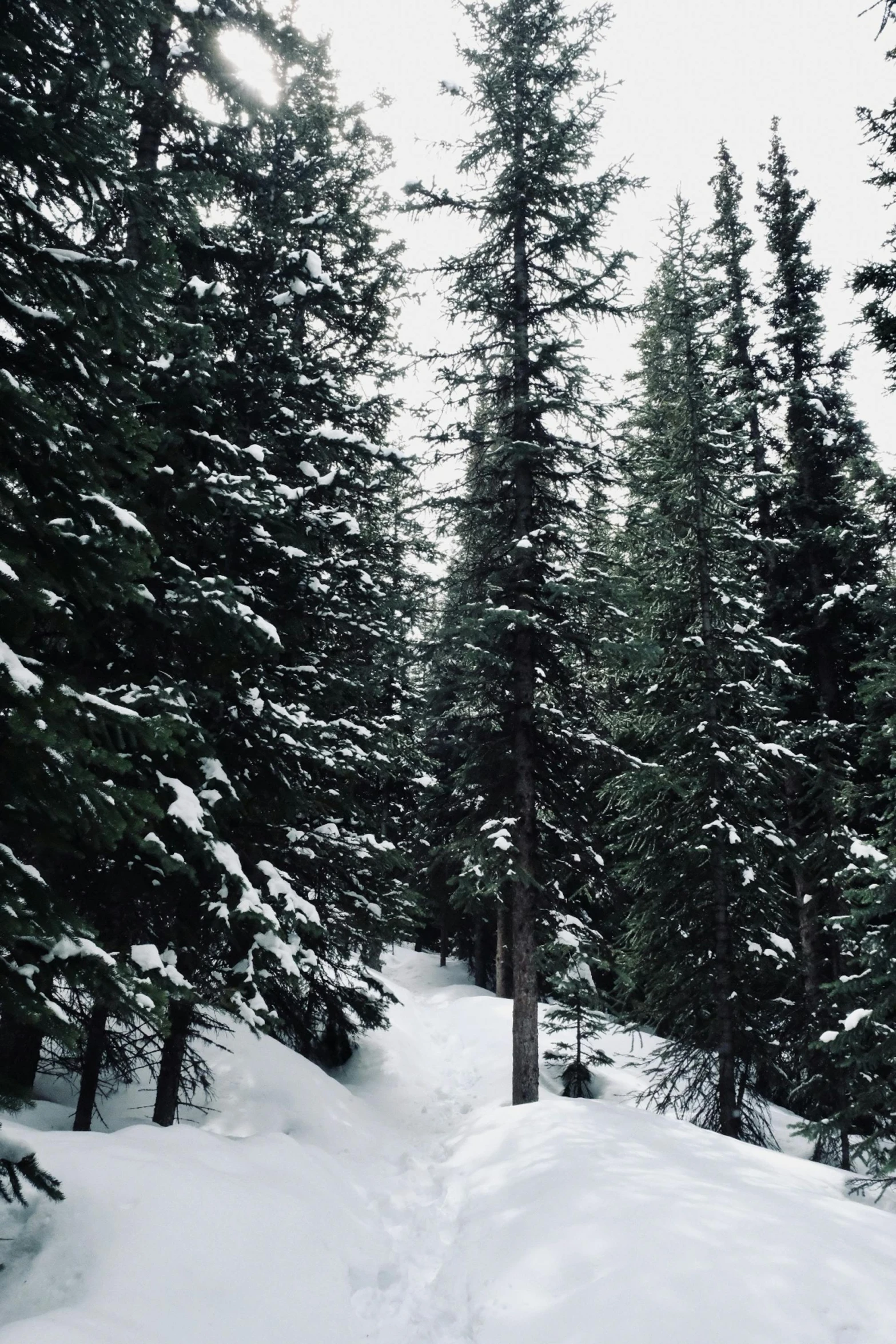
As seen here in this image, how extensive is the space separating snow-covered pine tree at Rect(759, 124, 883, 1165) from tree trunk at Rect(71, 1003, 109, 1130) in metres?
11.7

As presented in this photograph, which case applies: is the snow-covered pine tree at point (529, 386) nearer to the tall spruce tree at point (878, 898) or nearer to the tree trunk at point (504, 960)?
the tall spruce tree at point (878, 898)

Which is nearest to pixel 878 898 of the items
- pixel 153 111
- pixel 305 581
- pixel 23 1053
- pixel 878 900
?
pixel 878 900

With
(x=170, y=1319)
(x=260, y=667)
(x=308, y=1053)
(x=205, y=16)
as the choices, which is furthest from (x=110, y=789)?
(x=308, y=1053)

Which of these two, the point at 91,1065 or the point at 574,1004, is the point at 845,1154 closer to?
the point at 574,1004

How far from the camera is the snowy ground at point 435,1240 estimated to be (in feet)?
14.9

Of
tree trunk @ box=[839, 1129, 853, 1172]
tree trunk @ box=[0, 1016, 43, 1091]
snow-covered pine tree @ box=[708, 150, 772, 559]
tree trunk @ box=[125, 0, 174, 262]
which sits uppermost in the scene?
snow-covered pine tree @ box=[708, 150, 772, 559]

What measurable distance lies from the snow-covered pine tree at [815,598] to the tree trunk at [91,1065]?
11683 millimetres

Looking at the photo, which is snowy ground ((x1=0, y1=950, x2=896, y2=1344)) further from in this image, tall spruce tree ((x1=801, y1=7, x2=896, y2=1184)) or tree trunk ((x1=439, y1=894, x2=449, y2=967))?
tree trunk ((x1=439, y1=894, x2=449, y2=967))

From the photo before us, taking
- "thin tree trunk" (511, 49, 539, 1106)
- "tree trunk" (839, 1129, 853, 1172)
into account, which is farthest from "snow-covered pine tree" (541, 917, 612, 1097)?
"tree trunk" (839, 1129, 853, 1172)

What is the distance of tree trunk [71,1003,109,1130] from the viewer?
7.05 meters

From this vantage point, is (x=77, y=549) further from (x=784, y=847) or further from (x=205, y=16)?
(x=784, y=847)

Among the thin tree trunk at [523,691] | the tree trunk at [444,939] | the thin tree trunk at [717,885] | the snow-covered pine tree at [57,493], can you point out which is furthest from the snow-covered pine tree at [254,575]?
the tree trunk at [444,939]

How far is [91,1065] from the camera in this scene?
7.16 m

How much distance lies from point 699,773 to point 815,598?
5813 mm
